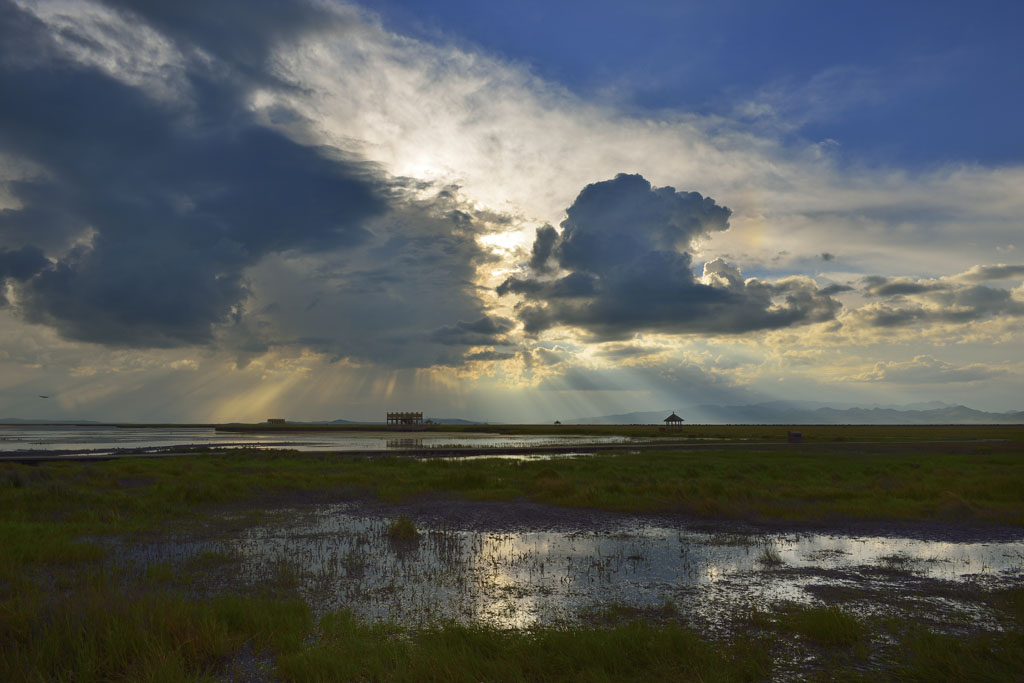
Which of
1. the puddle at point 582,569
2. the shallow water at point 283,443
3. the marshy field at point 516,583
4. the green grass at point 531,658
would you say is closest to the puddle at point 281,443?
the shallow water at point 283,443

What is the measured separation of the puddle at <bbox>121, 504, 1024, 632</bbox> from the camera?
11.1 meters

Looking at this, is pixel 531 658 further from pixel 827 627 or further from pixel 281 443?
pixel 281 443

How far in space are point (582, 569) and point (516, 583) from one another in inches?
82.8

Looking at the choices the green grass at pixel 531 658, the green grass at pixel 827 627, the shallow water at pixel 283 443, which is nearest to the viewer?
the green grass at pixel 531 658

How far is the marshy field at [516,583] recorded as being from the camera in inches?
312

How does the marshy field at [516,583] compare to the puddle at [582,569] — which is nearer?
the marshy field at [516,583]

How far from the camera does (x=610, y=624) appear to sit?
Result: 983cm

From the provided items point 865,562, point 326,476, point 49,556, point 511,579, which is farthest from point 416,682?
point 326,476

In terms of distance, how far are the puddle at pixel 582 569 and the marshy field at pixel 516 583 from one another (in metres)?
0.09

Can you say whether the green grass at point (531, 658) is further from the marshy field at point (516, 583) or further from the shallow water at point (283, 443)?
the shallow water at point (283, 443)

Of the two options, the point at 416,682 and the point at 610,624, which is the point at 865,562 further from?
the point at 416,682

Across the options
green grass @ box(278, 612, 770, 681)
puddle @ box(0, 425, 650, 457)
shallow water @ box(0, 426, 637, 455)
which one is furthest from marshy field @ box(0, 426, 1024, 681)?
shallow water @ box(0, 426, 637, 455)

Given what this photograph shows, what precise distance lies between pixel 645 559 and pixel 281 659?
32.3 ft

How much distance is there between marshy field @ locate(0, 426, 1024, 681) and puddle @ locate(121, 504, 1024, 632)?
9 centimetres
